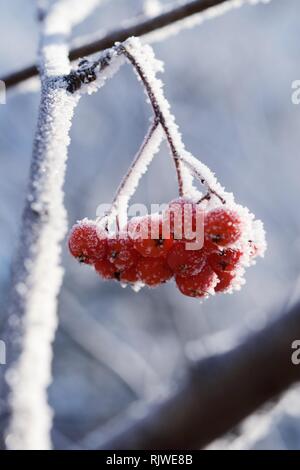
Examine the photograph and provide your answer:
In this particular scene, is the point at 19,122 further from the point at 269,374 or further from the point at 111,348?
the point at 269,374

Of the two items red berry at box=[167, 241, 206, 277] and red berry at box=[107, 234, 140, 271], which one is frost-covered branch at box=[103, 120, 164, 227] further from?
red berry at box=[167, 241, 206, 277]

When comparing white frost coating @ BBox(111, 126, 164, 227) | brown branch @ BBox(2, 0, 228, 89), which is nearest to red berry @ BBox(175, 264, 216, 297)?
white frost coating @ BBox(111, 126, 164, 227)

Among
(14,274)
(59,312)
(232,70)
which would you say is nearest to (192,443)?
(14,274)

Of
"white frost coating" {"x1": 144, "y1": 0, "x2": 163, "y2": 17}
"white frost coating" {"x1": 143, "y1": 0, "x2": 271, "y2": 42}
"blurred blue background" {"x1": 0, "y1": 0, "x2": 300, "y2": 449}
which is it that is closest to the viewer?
"white frost coating" {"x1": 143, "y1": 0, "x2": 271, "y2": 42}

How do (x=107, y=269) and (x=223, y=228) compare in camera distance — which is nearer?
(x=223, y=228)

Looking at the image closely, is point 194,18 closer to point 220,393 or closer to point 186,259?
point 186,259

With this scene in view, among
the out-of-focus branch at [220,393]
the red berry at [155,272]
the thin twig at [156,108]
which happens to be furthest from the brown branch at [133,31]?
the out-of-focus branch at [220,393]

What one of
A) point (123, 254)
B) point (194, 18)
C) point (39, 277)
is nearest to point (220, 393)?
point (39, 277)
